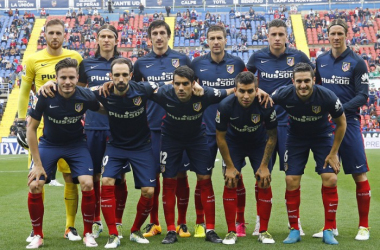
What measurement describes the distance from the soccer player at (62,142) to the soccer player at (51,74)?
447mm

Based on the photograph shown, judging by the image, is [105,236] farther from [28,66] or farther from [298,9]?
[298,9]

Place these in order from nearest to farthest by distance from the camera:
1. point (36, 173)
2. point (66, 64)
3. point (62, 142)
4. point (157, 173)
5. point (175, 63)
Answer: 1. point (36, 173)
2. point (66, 64)
3. point (62, 142)
4. point (157, 173)
5. point (175, 63)

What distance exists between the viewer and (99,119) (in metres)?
7.43

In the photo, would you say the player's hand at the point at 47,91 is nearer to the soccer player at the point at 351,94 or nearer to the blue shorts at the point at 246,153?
the blue shorts at the point at 246,153

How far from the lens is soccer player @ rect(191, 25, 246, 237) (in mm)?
7496

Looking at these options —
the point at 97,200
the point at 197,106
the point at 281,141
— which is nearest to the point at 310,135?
the point at 281,141

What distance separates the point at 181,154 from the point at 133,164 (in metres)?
0.65

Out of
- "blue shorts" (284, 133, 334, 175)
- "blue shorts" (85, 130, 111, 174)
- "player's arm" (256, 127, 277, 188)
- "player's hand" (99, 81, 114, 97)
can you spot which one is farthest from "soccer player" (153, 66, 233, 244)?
"blue shorts" (284, 133, 334, 175)

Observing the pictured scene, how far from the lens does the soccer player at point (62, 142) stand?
21.6 ft

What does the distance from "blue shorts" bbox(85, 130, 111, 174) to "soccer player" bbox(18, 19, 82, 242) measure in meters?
0.37

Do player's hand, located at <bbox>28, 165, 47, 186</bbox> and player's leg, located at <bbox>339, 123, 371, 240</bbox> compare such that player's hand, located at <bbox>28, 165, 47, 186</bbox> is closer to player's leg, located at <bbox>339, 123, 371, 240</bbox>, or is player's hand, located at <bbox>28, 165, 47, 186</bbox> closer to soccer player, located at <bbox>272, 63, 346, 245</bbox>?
soccer player, located at <bbox>272, 63, 346, 245</bbox>

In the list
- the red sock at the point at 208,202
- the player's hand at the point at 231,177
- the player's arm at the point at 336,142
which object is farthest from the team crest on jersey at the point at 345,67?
the red sock at the point at 208,202

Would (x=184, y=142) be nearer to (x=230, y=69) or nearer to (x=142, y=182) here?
(x=142, y=182)

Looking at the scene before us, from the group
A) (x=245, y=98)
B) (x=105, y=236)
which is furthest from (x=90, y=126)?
(x=245, y=98)
